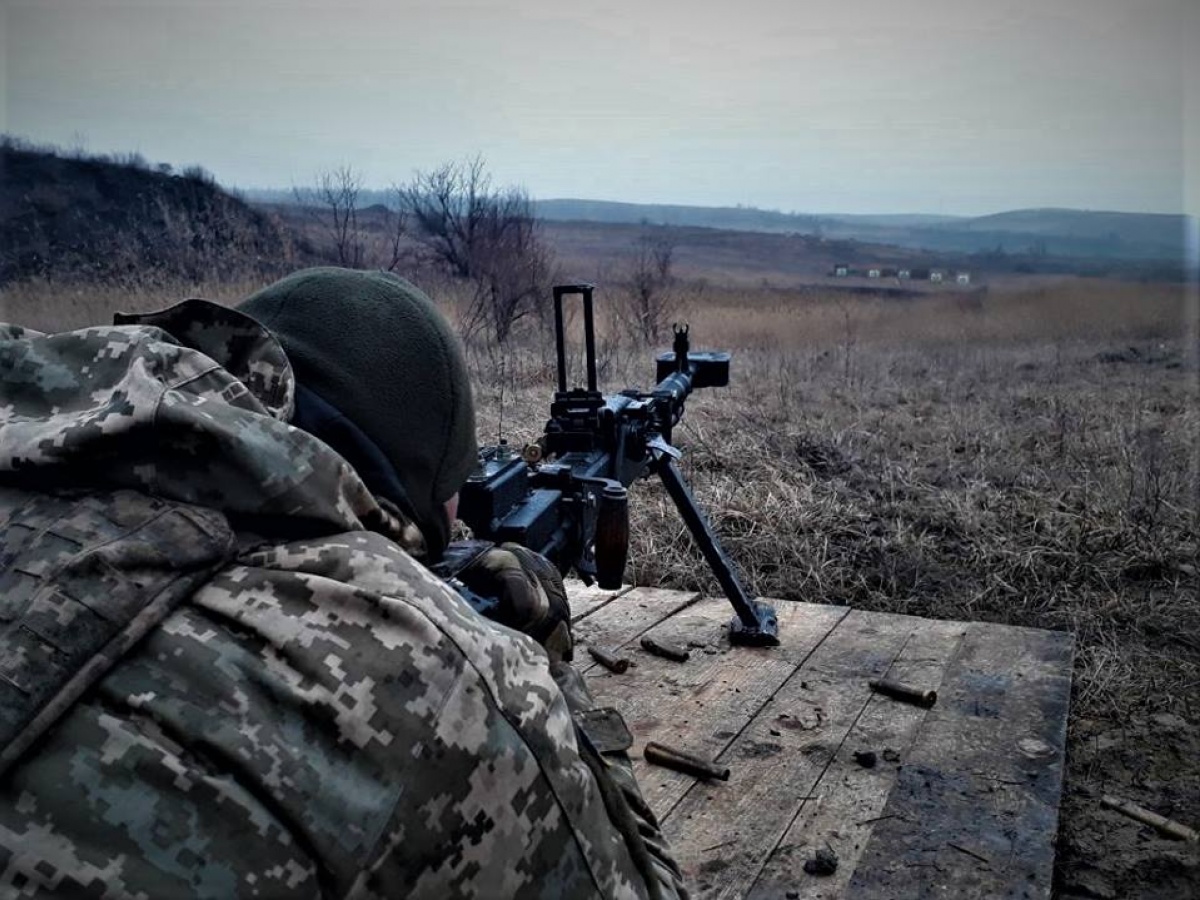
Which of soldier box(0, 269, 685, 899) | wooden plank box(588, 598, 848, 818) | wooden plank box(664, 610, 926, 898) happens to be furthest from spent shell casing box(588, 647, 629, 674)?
soldier box(0, 269, 685, 899)

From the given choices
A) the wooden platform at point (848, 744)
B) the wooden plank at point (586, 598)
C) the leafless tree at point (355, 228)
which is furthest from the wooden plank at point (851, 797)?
the leafless tree at point (355, 228)

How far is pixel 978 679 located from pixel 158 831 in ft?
9.99

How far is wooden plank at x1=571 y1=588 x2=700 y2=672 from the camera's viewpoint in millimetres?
3873

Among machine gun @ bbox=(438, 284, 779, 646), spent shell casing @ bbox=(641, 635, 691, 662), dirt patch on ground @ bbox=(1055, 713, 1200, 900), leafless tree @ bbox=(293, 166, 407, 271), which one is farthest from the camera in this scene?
leafless tree @ bbox=(293, 166, 407, 271)

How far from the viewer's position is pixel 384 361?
5.23ft

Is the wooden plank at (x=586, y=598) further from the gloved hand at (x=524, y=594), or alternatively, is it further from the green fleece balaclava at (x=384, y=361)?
the green fleece balaclava at (x=384, y=361)

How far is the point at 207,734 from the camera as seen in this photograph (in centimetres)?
110

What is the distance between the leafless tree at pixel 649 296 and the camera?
14594 millimetres

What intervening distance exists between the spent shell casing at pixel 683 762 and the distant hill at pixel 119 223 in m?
16.2

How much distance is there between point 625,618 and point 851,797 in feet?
5.01

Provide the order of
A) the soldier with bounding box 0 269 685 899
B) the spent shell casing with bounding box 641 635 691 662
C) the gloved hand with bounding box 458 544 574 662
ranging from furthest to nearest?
the spent shell casing with bounding box 641 635 691 662 < the gloved hand with bounding box 458 544 574 662 < the soldier with bounding box 0 269 685 899

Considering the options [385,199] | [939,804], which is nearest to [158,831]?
[939,804]

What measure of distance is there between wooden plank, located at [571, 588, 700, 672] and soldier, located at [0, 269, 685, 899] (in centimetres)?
235

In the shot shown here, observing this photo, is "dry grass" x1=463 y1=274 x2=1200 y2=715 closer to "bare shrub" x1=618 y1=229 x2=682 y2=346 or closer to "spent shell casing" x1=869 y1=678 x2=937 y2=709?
"spent shell casing" x1=869 y1=678 x2=937 y2=709
